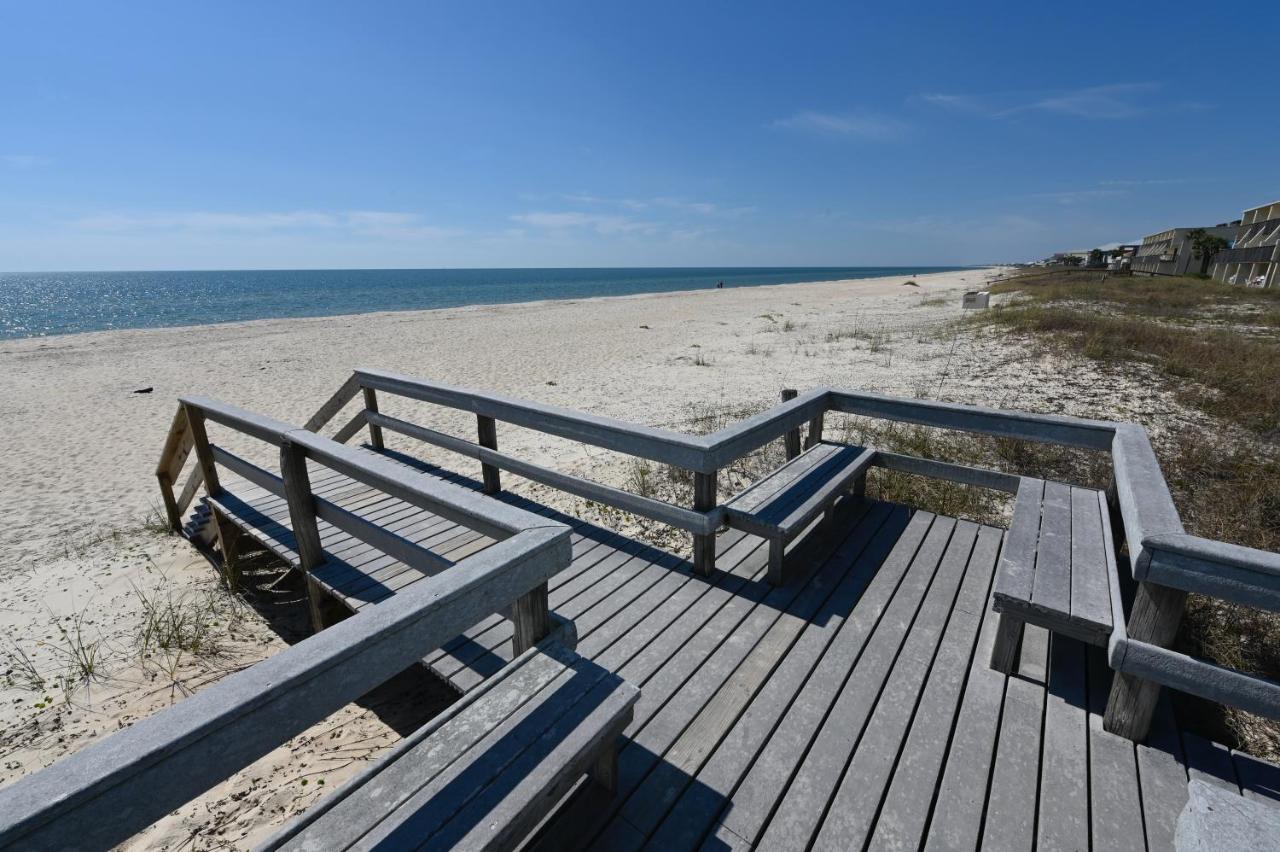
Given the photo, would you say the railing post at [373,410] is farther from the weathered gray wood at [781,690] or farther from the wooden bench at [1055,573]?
the wooden bench at [1055,573]

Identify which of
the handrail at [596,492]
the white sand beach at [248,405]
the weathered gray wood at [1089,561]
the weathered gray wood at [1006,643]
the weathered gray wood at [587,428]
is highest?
the weathered gray wood at [587,428]

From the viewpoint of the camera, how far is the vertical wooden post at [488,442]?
4.91 metres

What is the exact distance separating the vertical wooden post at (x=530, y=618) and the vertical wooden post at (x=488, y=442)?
280cm

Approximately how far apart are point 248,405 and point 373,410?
7.91 meters

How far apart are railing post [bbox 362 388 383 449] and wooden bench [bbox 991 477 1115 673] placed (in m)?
5.63

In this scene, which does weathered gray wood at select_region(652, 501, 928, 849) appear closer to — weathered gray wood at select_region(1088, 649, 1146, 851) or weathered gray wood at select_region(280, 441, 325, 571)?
weathered gray wood at select_region(1088, 649, 1146, 851)

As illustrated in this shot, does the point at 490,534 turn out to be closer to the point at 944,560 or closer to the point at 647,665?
the point at 647,665

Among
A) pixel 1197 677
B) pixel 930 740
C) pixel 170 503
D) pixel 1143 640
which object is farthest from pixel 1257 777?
pixel 170 503

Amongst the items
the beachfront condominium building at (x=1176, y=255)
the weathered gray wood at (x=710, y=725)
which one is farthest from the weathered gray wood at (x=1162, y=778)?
the beachfront condominium building at (x=1176, y=255)

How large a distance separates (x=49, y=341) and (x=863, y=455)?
1259 inches

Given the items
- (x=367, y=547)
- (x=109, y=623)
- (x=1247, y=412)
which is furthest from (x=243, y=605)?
(x=1247, y=412)

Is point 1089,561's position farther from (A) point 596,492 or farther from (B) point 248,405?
(B) point 248,405

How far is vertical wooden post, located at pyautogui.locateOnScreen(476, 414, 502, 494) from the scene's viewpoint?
491cm

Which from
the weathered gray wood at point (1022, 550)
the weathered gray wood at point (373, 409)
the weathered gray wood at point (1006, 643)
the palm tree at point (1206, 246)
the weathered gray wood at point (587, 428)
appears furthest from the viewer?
the palm tree at point (1206, 246)
